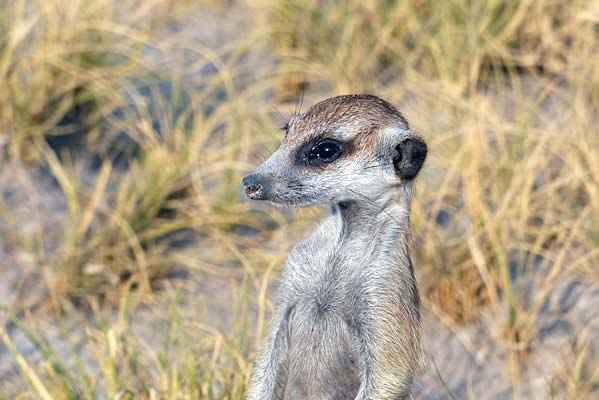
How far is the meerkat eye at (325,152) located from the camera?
2.31 m

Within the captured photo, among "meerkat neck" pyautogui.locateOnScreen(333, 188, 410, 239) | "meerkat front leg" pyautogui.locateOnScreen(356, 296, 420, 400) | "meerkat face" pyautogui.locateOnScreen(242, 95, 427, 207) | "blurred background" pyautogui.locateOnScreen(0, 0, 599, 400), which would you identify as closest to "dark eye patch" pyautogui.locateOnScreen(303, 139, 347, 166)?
"meerkat face" pyautogui.locateOnScreen(242, 95, 427, 207)

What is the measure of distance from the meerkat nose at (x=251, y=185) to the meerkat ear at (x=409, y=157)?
1.11 feet

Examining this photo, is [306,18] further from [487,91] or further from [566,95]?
[566,95]

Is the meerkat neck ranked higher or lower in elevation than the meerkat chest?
higher

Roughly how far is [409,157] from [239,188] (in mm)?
2204

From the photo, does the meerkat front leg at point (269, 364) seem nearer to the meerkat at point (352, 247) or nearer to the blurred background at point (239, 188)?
the meerkat at point (352, 247)

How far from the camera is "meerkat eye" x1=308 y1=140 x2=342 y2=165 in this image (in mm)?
2307

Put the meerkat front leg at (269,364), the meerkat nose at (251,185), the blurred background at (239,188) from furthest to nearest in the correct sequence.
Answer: the blurred background at (239,188) → the meerkat front leg at (269,364) → the meerkat nose at (251,185)

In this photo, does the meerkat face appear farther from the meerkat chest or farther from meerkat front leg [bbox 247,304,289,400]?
meerkat front leg [bbox 247,304,289,400]

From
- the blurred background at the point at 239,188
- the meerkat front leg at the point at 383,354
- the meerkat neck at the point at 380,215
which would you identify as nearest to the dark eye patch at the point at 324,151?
the meerkat neck at the point at 380,215

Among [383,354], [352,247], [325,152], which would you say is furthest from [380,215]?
[383,354]

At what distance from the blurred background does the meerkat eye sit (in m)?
0.63

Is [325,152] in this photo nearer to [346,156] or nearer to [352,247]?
[346,156]

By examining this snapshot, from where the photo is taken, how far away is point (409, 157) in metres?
2.30
